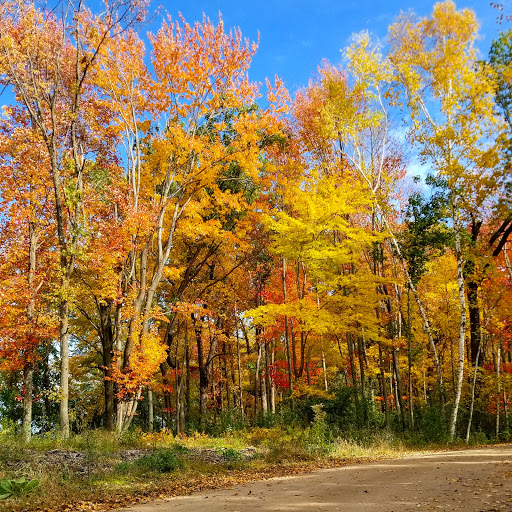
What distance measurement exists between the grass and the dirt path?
1.12 m

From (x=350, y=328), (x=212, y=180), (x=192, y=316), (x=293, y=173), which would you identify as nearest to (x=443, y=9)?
(x=293, y=173)

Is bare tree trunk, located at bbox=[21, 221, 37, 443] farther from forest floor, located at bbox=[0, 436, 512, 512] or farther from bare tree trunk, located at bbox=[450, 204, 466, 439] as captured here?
bare tree trunk, located at bbox=[450, 204, 466, 439]

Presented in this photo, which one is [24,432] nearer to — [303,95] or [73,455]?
[73,455]

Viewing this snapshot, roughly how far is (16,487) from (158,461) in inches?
117

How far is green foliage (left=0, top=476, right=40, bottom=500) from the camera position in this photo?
19.9 ft

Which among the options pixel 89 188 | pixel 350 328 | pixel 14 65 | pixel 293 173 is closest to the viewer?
pixel 14 65

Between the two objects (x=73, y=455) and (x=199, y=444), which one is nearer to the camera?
(x=73, y=455)

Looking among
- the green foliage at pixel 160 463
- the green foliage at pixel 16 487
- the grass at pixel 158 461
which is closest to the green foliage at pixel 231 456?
the grass at pixel 158 461

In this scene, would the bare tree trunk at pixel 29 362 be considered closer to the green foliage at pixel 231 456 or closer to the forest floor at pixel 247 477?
the forest floor at pixel 247 477

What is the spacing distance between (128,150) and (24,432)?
369 inches

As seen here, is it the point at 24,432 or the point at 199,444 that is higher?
the point at 24,432

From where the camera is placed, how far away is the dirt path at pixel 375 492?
5223 mm

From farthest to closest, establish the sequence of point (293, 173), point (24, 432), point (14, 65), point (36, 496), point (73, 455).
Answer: point (293, 173), point (14, 65), point (24, 432), point (73, 455), point (36, 496)

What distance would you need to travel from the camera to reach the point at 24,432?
10773 millimetres
